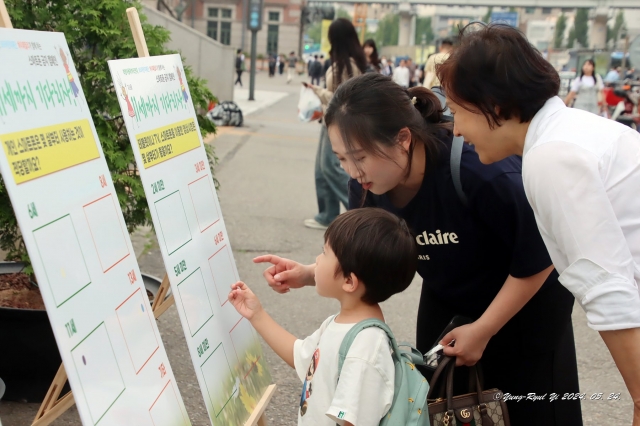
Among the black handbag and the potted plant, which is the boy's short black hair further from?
the potted plant

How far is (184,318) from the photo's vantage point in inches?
92.0

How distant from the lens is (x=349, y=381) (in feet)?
6.48

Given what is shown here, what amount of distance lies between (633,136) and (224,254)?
5.02 ft

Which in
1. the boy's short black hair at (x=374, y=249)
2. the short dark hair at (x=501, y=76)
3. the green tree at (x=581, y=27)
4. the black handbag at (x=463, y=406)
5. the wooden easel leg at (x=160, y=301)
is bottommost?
the green tree at (x=581, y=27)

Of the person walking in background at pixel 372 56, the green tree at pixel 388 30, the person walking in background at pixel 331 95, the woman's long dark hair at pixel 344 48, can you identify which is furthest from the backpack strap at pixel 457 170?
the green tree at pixel 388 30

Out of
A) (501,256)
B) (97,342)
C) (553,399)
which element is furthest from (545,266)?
(97,342)

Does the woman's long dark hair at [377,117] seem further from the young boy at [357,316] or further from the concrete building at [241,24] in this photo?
the concrete building at [241,24]

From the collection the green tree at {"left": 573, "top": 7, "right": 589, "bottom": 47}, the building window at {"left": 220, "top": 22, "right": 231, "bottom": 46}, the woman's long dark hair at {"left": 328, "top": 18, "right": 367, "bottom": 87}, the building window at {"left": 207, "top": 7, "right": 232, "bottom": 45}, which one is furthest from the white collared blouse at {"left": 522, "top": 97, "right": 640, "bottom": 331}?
the green tree at {"left": 573, "top": 7, "right": 589, "bottom": 47}

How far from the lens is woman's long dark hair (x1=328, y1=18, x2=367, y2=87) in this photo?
599 centimetres

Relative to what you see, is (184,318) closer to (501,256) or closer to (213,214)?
(213,214)

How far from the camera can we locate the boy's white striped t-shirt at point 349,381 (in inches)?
77.3

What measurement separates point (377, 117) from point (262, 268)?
12.8 feet

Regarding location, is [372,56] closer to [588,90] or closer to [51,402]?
[51,402]

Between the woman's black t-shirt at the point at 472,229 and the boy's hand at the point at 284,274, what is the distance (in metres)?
0.31
